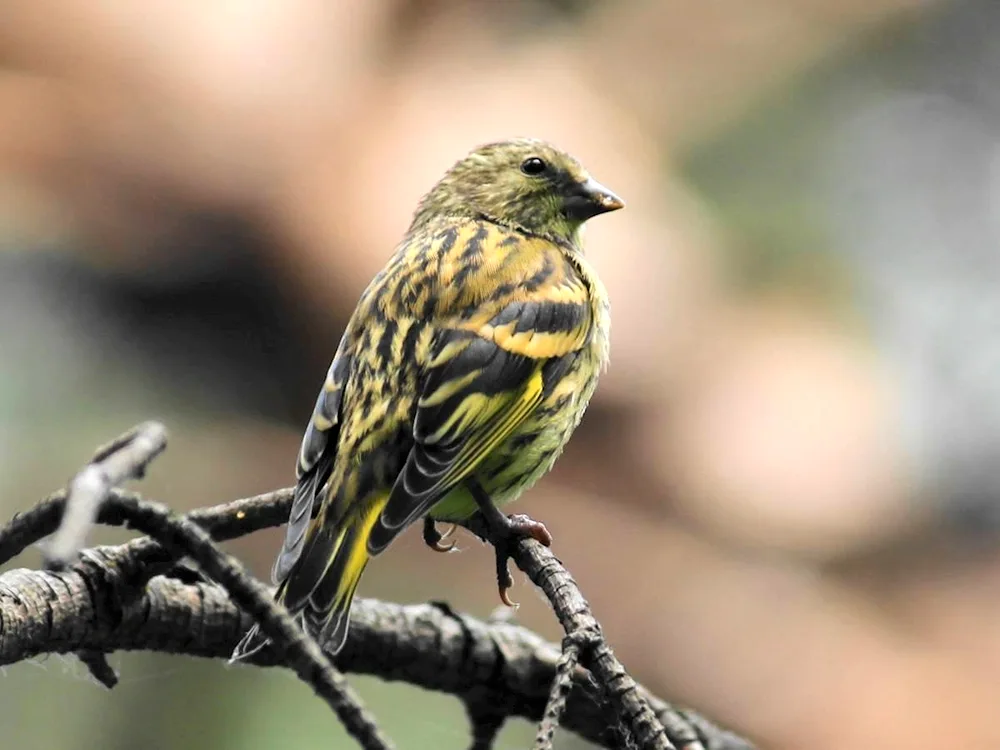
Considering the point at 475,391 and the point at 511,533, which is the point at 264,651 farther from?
the point at 475,391

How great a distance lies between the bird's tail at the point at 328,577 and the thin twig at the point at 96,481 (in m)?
0.40

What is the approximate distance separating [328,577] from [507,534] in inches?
10.2

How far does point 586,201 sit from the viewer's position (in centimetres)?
236

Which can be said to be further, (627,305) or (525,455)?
(627,305)

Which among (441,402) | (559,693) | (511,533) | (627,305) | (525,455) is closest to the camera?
(559,693)

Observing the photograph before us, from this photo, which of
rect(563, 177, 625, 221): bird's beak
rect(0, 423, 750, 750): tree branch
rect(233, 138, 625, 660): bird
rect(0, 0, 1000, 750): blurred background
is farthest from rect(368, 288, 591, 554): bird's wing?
rect(0, 0, 1000, 750): blurred background

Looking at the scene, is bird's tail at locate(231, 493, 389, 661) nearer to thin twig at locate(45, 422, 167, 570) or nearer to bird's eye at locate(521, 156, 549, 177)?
thin twig at locate(45, 422, 167, 570)

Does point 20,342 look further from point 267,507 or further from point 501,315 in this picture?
point 267,507

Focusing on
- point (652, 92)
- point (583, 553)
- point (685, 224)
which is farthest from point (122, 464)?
point (652, 92)

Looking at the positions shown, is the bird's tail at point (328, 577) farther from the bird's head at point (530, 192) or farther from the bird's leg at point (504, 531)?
the bird's head at point (530, 192)

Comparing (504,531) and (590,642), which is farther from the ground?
(590,642)

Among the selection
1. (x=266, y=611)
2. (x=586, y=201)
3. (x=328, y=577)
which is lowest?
(x=328, y=577)

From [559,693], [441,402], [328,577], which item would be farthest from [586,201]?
[559,693]

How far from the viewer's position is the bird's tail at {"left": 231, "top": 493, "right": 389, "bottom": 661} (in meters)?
1.46
